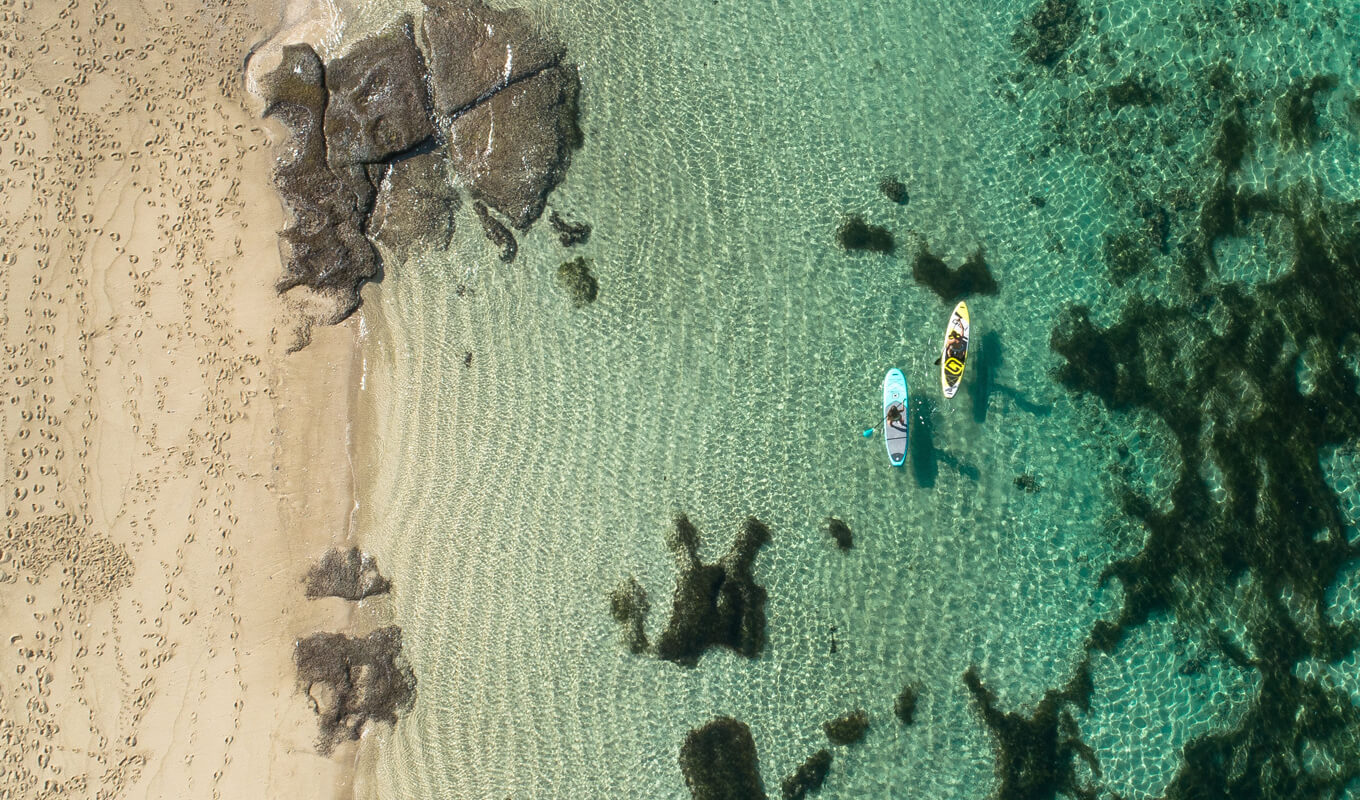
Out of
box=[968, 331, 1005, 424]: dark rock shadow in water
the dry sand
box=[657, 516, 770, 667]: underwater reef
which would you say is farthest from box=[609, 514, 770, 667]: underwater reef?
the dry sand

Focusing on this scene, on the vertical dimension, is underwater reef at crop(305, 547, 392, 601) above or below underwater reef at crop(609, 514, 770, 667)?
above

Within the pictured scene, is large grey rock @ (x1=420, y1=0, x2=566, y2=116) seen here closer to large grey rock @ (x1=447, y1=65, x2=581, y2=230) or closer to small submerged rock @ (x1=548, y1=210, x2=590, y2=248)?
large grey rock @ (x1=447, y1=65, x2=581, y2=230)

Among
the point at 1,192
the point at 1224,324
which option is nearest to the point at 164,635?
the point at 1,192

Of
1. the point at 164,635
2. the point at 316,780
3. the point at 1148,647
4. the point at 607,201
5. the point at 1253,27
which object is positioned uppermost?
the point at 1253,27

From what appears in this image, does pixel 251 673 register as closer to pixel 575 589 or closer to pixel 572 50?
pixel 575 589

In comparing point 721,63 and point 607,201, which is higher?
point 721,63

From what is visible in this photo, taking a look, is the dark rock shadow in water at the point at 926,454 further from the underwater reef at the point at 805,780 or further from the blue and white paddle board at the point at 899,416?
the underwater reef at the point at 805,780
